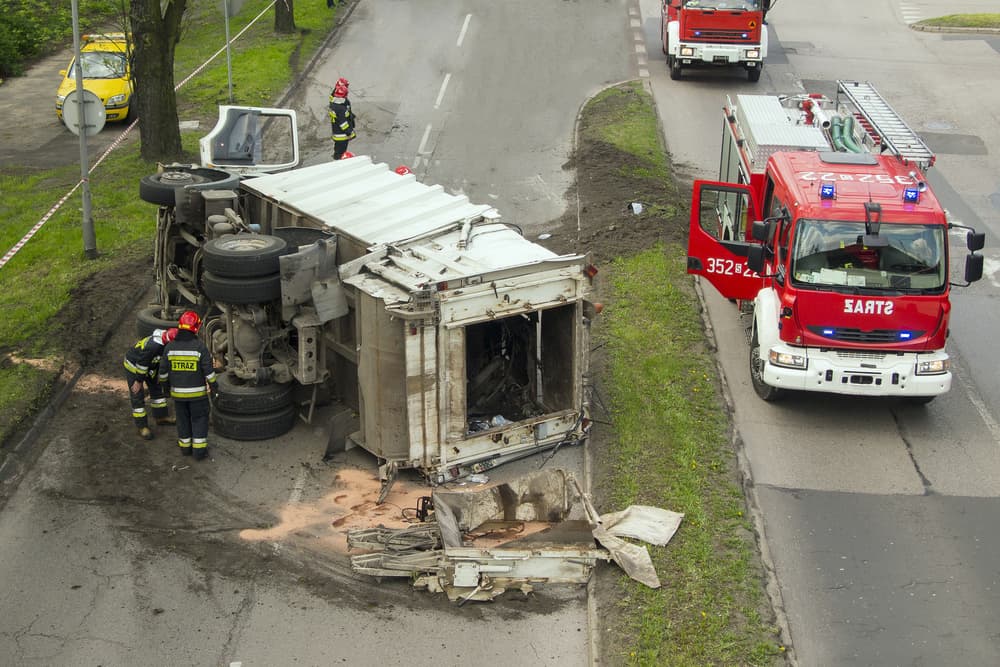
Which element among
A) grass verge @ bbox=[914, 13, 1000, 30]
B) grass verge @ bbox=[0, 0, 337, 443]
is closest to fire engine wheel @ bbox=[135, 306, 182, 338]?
grass verge @ bbox=[0, 0, 337, 443]

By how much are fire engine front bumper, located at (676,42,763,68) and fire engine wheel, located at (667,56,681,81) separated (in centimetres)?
39

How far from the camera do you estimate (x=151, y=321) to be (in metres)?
13.9

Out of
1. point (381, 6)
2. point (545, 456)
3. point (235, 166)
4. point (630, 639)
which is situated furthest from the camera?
point (381, 6)

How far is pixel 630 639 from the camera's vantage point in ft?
29.4

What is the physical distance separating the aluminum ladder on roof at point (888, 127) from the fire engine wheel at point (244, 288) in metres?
7.24

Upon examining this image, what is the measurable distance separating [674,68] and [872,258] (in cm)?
1450

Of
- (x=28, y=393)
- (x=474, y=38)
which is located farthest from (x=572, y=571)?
(x=474, y=38)

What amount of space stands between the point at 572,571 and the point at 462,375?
7.33 feet

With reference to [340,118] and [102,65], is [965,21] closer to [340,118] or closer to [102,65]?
[340,118]

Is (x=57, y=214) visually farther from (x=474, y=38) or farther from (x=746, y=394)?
(x=474, y=38)

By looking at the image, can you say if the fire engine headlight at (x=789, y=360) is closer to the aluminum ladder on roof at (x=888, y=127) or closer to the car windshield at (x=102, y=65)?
the aluminum ladder on roof at (x=888, y=127)

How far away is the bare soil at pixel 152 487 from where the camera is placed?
10.1 m

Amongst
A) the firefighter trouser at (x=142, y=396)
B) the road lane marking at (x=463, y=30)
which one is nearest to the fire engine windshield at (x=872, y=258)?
the firefighter trouser at (x=142, y=396)

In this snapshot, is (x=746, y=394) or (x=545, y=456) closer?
(x=545, y=456)
